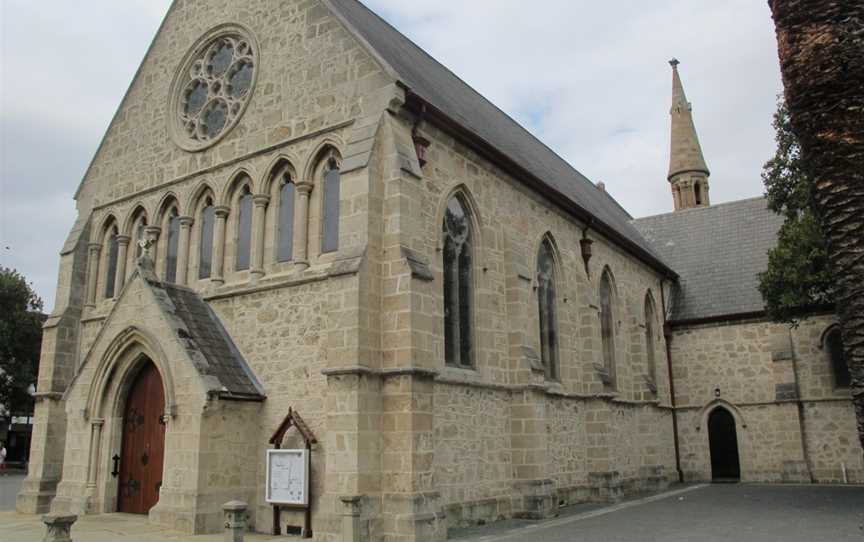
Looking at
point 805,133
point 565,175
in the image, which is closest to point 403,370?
point 805,133

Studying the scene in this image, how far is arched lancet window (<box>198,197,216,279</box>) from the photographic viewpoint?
623 inches

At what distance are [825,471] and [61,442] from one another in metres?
22.9

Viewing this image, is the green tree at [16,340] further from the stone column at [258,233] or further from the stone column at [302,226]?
the stone column at [302,226]

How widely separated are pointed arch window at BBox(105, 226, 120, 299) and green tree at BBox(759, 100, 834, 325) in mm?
16725

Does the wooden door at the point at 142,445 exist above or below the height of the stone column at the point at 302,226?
below

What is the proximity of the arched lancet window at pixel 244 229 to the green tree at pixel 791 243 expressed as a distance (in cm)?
1265

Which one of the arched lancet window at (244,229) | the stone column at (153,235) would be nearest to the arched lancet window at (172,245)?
the stone column at (153,235)

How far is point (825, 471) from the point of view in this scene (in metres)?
23.3

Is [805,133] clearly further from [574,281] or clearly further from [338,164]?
[574,281]

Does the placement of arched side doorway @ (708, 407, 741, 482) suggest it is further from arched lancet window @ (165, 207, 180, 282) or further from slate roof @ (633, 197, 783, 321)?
arched lancet window @ (165, 207, 180, 282)

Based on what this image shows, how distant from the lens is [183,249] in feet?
52.9

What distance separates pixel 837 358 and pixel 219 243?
20.5 metres

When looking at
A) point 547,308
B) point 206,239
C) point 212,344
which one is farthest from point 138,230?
point 547,308

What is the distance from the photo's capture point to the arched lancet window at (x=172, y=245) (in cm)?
1656
